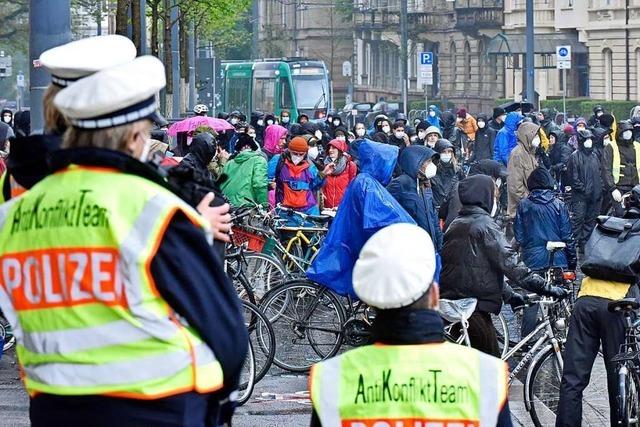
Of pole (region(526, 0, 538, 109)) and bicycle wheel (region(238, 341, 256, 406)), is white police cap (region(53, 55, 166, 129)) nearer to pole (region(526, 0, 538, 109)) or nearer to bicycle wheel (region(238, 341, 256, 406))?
bicycle wheel (region(238, 341, 256, 406))

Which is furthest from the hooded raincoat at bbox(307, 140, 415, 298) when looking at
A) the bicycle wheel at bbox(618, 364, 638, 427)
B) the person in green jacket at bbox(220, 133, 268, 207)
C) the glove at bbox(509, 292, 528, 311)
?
the person in green jacket at bbox(220, 133, 268, 207)

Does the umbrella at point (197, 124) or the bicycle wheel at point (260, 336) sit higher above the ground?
the umbrella at point (197, 124)

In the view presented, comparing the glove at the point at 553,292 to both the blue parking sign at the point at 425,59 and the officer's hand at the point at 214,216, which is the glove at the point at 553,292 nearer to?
the officer's hand at the point at 214,216

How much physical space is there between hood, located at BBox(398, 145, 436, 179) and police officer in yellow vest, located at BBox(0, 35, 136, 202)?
797cm

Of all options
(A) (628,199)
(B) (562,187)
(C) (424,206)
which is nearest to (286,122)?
(B) (562,187)

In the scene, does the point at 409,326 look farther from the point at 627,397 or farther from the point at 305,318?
the point at 305,318

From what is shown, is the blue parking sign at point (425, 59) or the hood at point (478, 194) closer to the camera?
the hood at point (478, 194)

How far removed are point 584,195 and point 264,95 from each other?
3303 cm

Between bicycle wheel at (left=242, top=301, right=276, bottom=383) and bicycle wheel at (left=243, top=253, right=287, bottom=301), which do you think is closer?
bicycle wheel at (left=242, top=301, right=276, bottom=383)

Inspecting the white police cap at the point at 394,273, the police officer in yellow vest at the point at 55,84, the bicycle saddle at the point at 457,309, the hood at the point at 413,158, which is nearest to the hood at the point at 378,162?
the hood at the point at 413,158

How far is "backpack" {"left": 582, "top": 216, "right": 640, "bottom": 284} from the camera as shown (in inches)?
343

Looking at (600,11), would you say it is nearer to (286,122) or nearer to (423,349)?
(286,122)

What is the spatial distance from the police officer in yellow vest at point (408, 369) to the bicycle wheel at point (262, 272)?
9450mm

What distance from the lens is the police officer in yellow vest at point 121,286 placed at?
3.71 m
